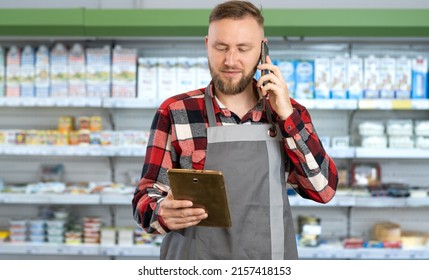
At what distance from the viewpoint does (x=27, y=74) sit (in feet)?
15.5

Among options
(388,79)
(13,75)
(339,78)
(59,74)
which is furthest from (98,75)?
(388,79)

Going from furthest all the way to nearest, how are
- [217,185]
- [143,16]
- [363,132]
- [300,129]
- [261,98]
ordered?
[363,132] → [143,16] → [261,98] → [300,129] → [217,185]

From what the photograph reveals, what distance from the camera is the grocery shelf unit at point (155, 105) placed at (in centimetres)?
436

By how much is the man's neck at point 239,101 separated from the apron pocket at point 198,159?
18cm

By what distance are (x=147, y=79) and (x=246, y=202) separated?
2.96 meters

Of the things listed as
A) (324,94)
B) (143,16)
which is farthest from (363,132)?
(143,16)

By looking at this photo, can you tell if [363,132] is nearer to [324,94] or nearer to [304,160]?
[324,94]

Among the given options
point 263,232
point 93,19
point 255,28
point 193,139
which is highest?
point 93,19

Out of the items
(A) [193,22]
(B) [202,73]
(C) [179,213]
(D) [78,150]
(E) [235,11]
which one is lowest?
(C) [179,213]

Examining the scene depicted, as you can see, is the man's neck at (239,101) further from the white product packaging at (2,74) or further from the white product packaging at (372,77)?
the white product packaging at (2,74)

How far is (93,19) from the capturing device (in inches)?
174

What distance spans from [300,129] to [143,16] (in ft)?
9.17

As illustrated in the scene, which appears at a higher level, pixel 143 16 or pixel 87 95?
pixel 143 16

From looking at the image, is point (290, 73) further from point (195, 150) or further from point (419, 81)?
point (195, 150)
